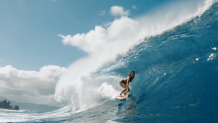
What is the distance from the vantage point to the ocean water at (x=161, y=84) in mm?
4543

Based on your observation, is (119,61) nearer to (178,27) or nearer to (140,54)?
→ (140,54)

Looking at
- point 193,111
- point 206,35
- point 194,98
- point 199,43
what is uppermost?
point 206,35

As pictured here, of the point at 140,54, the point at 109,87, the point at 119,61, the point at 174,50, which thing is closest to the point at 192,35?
the point at 174,50

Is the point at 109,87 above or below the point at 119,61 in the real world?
below

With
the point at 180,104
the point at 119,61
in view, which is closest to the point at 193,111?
the point at 180,104

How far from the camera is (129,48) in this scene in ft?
50.2

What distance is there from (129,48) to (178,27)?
5439 mm

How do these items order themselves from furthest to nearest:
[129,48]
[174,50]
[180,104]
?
[129,48], [174,50], [180,104]

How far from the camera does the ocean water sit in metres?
4.54

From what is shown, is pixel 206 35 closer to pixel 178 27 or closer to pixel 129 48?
pixel 178 27

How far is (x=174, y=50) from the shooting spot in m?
11.8

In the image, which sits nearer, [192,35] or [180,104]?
[180,104]

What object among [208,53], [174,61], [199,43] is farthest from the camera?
[174,61]

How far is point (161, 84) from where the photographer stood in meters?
8.59
